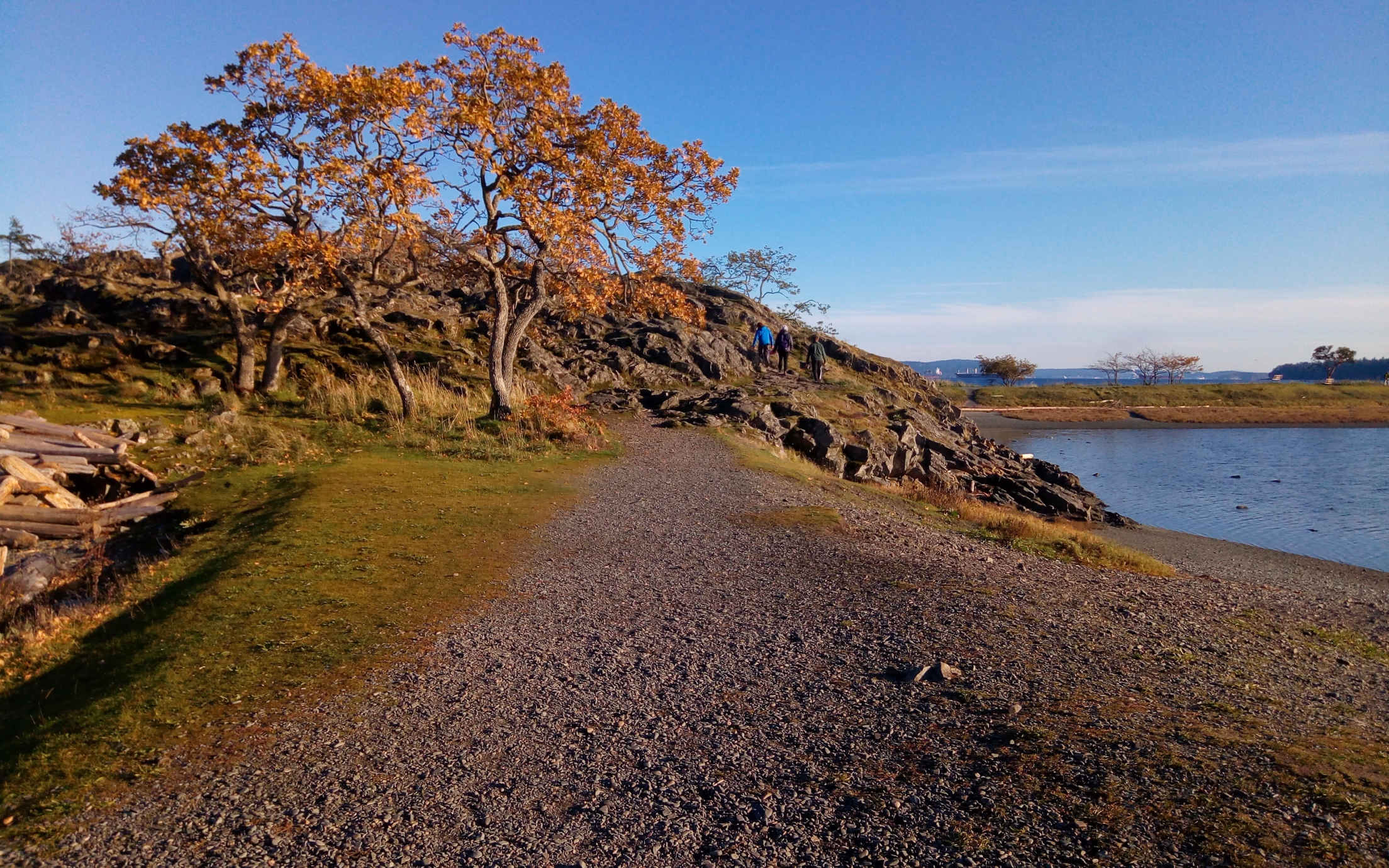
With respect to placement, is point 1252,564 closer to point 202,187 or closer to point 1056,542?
point 1056,542

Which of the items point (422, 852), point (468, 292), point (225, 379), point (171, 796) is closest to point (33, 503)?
point (225, 379)

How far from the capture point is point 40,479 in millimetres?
14320

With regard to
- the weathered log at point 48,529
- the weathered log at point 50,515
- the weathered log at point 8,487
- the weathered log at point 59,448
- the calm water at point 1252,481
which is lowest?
the calm water at point 1252,481

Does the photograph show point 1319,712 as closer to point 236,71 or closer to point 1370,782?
point 1370,782

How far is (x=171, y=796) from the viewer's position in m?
4.88

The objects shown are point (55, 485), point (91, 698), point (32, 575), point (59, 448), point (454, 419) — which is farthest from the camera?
point (454, 419)

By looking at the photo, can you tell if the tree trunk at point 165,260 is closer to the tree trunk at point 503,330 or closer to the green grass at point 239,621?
the tree trunk at point 503,330

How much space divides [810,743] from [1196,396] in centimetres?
9472

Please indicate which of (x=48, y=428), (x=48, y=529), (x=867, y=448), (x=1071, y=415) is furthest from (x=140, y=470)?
(x=1071, y=415)

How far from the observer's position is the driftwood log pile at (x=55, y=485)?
44.2 ft

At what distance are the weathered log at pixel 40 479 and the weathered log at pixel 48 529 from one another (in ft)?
1.60

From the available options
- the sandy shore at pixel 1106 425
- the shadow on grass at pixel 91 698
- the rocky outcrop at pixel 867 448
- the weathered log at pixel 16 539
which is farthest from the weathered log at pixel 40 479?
the sandy shore at pixel 1106 425

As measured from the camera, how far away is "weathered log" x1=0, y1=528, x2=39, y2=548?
13031 millimetres

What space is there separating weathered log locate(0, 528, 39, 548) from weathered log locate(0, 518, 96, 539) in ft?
0.51
